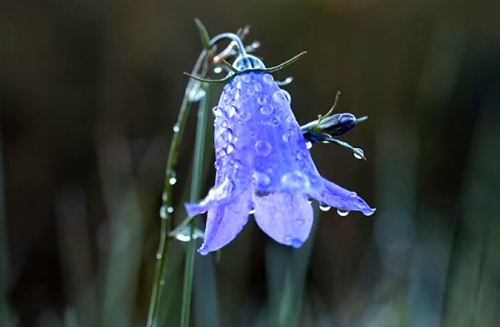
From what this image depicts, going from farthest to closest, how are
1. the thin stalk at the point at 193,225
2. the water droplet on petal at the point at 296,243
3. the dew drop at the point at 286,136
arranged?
the thin stalk at the point at 193,225
the dew drop at the point at 286,136
the water droplet on petal at the point at 296,243

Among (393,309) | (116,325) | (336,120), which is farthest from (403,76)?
(336,120)

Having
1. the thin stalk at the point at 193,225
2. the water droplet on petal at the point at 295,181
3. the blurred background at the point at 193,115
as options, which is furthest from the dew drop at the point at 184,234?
the blurred background at the point at 193,115

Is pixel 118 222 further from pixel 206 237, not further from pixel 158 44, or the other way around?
pixel 158 44

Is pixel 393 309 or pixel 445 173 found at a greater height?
pixel 445 173

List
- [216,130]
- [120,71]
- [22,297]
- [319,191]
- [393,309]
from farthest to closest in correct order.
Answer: [120,71], [22,297], [393,309], [216,130], [319,191]

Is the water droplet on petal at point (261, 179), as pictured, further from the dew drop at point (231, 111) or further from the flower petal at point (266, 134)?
the dew drop at point (231, 111)

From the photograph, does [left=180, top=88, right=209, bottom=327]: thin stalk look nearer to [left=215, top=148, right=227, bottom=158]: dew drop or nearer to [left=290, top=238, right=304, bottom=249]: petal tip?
[left=215, top=148, right=227, bottom=158]: dew drop

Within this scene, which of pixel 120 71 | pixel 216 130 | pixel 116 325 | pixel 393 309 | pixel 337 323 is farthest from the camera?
pixel 120 71
